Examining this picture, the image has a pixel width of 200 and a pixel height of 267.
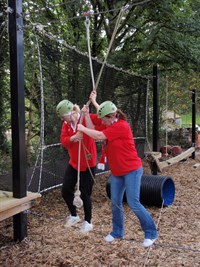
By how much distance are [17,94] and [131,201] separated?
1491 mm

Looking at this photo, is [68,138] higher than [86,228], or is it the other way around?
[68,138]

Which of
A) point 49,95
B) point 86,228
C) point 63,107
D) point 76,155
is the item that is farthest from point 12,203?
point 49,95

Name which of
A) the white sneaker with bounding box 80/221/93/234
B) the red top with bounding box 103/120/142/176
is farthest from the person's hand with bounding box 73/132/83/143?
the white sneaker with bounding box 80/221/93/234

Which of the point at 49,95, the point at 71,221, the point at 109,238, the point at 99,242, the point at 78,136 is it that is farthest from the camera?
the point at 49,95

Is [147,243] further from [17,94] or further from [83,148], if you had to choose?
[17,94]

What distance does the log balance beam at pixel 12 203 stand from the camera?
10.3 feet

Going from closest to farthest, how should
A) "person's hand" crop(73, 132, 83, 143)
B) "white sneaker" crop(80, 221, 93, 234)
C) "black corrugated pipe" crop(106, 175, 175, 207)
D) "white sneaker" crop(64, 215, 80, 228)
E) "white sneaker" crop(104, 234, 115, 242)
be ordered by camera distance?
"person's hand" crop(73, 132, 83, 143) → "white sneaker" crop(104, 234, 115, 242) → "white sneaker" crop(80, 221, 93, 234) → "white sneaker" crop(64, 215, 80, 228) → "black corrugated pipe" crop(106, 175, 175, 207)

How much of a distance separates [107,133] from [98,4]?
5.89m

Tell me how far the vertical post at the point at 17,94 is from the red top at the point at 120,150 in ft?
2.87

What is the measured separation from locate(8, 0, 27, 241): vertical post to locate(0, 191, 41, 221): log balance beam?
0.21 feet

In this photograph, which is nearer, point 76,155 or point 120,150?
point 120,150

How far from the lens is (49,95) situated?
491 cm

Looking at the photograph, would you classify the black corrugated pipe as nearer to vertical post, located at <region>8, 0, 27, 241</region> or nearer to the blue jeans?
the blue jeans

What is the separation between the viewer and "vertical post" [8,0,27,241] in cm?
335
